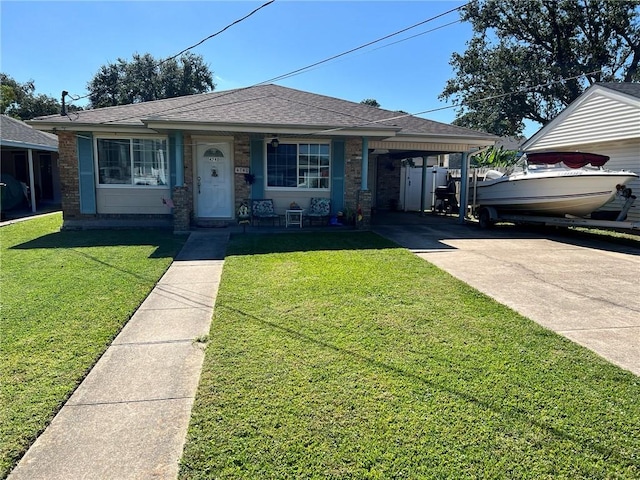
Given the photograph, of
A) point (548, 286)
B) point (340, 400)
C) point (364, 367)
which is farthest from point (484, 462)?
point (548, 286)

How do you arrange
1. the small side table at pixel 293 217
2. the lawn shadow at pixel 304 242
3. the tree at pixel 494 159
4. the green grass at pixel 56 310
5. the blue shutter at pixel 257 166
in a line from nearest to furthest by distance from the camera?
the green grass at pixel 56 310 < the lawn shadow at pixel 304 242 < the small side table at pixel 293 217 < the blue shutter at pixel 257 166 < the tree at pixel 494 159

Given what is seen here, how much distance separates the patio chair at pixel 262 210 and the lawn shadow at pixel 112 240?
7.25 ft

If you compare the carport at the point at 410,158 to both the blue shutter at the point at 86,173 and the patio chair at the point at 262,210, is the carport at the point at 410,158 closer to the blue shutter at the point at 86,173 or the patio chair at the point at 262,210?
the patio chair at the point at 262,210

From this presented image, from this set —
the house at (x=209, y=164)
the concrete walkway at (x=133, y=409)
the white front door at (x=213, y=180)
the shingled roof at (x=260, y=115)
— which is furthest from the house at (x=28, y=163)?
the concrete walkway at (x=133, y=409)

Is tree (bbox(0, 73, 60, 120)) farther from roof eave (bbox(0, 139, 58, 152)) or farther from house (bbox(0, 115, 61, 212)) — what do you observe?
roof eave (bbox(0, 139, 58, 152))

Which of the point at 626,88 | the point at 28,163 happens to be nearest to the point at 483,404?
the point at 626,88

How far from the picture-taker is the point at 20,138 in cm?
1559

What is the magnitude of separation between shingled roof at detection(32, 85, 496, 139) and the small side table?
234 cm

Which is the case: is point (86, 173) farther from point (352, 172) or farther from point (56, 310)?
point (56, 310)

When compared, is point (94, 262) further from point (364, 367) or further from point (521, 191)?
point (521, 191)

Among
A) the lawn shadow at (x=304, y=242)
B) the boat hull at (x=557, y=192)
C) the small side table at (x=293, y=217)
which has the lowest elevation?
the lawn shadow at (x=304, y=242)

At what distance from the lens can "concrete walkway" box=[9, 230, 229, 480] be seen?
2.41 m

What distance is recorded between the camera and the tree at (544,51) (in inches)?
1000

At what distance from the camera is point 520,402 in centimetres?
306
